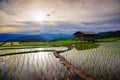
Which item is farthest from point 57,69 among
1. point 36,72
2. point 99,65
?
point 99,65

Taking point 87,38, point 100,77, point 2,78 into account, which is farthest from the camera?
point 87,38

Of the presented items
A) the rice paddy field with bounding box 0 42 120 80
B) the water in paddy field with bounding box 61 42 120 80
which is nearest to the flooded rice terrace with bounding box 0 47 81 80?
the rice paddy field with bounding box 0 42 120 80

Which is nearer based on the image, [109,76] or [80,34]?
[109,76]

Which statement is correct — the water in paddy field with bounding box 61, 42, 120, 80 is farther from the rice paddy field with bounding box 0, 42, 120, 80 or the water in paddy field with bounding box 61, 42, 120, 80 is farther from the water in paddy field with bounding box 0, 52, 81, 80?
the water in paddy field with bounding box 0, 52, 81, 80

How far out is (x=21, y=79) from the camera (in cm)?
423

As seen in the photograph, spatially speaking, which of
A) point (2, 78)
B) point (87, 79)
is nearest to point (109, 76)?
point (87, 79)

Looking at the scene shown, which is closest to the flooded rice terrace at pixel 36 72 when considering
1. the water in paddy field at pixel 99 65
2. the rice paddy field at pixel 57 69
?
the rice paddy field at pixel 57 69

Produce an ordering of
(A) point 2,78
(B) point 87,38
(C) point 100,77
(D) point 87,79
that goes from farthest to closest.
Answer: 1. (B) point 87,38
2. (A) point 2,78
3. (C) point 100,77
4. (D) point 87,79

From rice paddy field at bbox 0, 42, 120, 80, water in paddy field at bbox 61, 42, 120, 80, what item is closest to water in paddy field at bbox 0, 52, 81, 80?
rice paddy field at bbox 0, 42, 120, 80

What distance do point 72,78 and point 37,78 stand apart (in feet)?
3.17

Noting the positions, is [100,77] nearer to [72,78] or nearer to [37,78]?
[72,78]

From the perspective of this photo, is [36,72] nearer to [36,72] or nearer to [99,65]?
[36,72]

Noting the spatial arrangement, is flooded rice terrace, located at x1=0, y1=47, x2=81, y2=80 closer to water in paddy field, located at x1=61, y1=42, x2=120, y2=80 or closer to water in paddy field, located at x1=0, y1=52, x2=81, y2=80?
water in paddy field, located at x1=0, y1=52, x2=81, y2=80

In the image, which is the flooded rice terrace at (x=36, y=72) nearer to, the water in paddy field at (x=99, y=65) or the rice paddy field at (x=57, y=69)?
the rice paddy field at (x=57, y=69)
